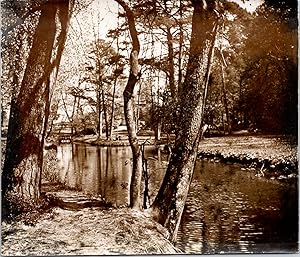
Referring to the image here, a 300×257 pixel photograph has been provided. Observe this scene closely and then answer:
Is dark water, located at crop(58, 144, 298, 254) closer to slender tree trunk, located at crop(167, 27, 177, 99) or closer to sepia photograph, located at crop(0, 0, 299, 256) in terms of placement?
sepia photograph, located at crop(0, 0, 299, 256)

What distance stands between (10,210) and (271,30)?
116cm

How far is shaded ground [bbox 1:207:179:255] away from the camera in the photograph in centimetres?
178

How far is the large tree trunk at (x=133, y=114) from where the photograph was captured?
186 centimetres

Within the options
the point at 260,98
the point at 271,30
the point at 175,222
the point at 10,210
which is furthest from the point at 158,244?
the point at 271,30

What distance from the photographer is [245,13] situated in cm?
188

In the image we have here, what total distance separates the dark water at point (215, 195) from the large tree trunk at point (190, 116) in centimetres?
3

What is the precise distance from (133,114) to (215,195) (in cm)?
42

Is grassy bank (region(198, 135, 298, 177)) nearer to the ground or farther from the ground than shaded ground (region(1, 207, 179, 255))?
farther from the ground

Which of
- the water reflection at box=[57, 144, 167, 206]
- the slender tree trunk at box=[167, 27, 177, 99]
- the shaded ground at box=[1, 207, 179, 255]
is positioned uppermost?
the slender tree trunk at box=[167, 27, 177, 99]

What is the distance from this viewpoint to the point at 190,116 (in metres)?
1.88

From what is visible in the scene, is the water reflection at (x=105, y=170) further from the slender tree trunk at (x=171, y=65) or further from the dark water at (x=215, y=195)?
the slender tree trunk at (x=171, y=65)

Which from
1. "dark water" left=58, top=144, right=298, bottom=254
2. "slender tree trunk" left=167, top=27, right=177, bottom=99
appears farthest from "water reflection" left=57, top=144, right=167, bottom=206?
"slender tree trunk" left=167, top=27, right=177, bottom=99

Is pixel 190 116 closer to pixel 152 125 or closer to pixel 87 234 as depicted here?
pixel 152 125

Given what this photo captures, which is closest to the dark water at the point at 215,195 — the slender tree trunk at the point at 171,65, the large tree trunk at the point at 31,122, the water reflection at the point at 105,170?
the water reflection at the point at 105,170
